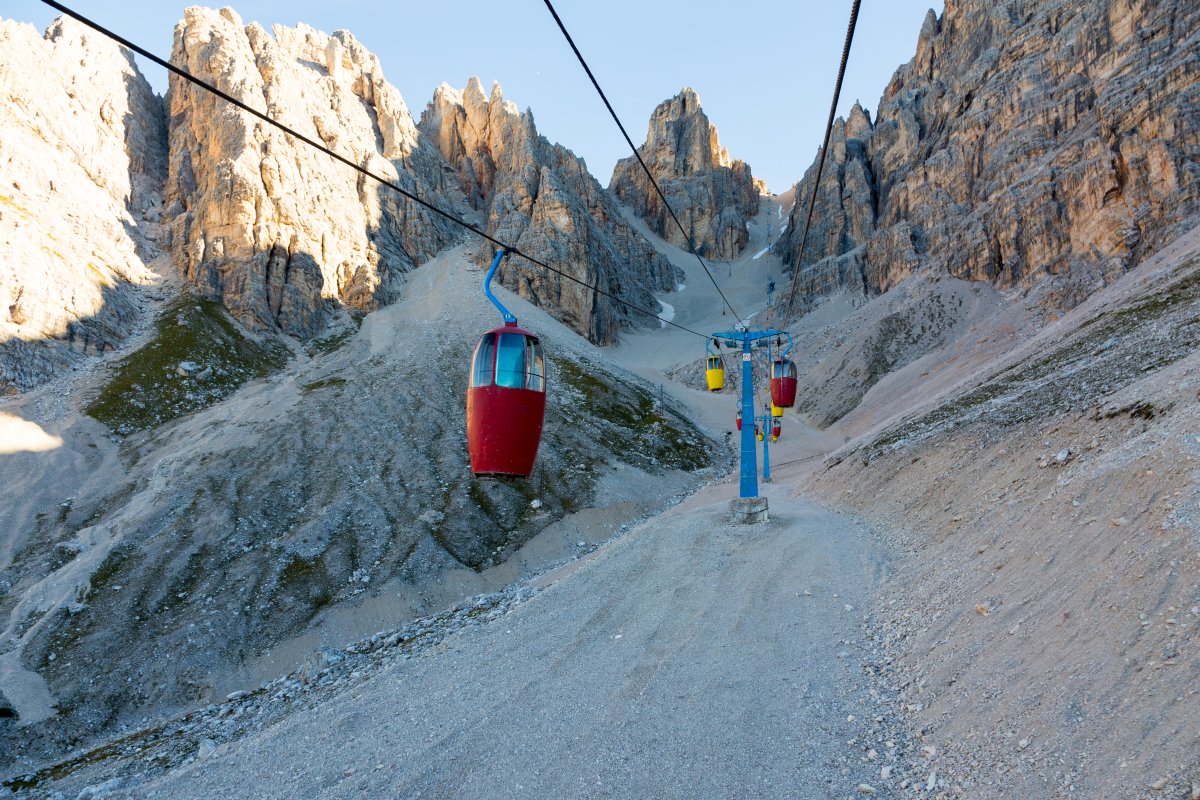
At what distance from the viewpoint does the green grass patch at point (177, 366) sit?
51.6 metres

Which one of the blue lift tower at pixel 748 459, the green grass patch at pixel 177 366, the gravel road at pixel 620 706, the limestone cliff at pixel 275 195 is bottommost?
the gravel road at pixel 620 706

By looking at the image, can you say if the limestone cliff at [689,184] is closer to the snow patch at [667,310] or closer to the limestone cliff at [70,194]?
the snow patch at [667,310]

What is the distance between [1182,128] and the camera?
55.6m

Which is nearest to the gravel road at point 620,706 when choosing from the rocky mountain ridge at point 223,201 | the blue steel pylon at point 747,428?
the blue steel pylon at point 747,428

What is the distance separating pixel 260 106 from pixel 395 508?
74.6 meters

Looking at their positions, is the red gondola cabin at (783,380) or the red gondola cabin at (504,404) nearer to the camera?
the red gondola cabin at (504,404)

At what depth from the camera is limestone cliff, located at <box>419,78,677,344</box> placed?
112 metres

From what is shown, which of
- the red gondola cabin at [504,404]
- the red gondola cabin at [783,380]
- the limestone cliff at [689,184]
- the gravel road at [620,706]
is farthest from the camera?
the limestone cliff at [689,184]

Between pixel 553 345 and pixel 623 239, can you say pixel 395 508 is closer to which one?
pixel 553 345

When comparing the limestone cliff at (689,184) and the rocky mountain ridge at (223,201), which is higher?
the limestone cliff at (689,184)

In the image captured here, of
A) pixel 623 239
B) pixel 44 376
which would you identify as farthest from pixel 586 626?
pixel 623 239

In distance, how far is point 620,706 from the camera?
34.5ft

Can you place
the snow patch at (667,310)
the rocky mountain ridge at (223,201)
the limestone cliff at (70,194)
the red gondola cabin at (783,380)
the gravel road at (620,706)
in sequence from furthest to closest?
1. the snow patch at (667,310)
2. the rocky mountain ridge at (223,201)
3. the limestone cliff at (70,194)
4. the red gondola cabin at (783,380)
5. the gravel road at (620,706)

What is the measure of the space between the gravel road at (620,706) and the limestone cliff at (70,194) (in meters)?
56.9
